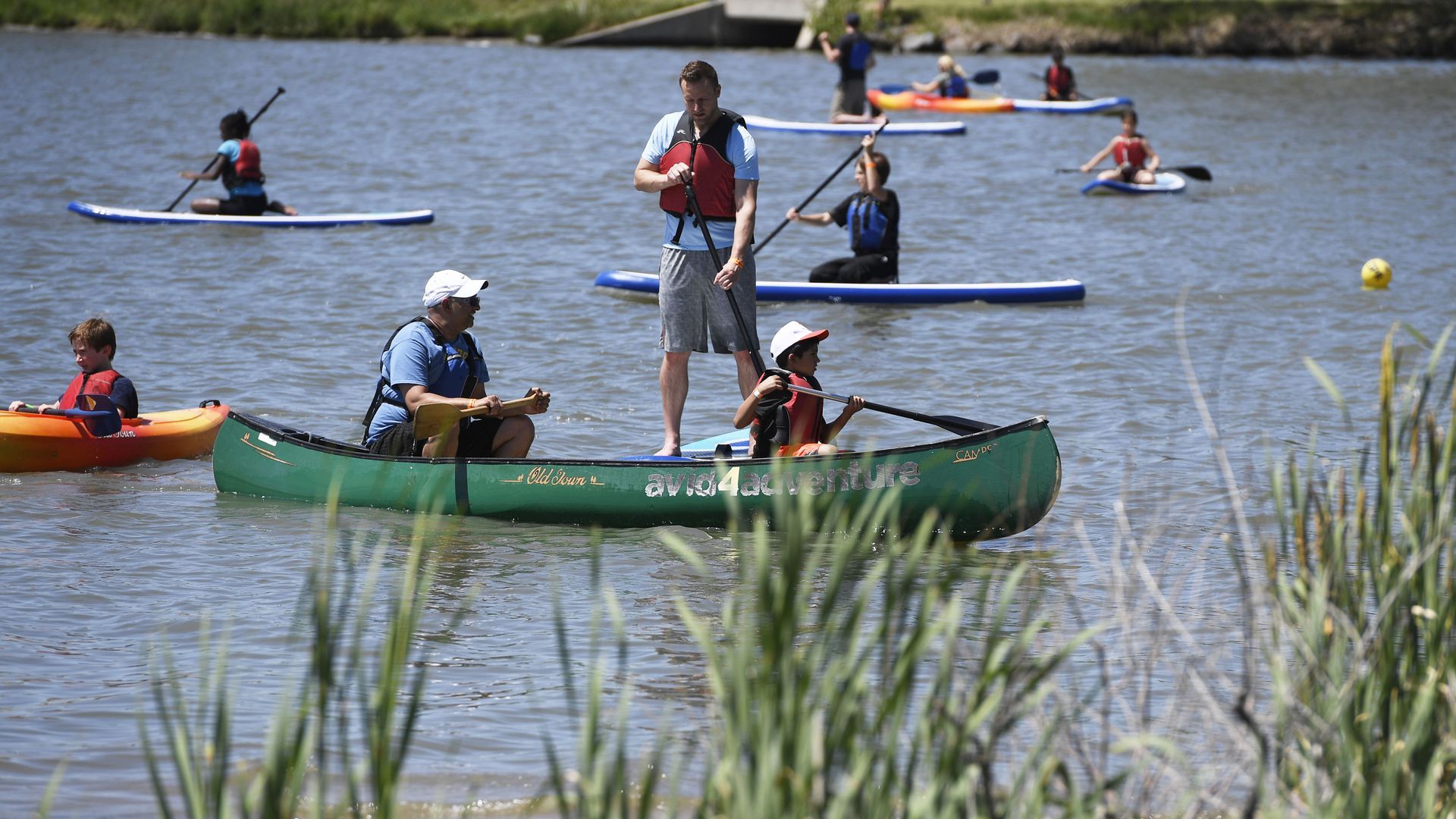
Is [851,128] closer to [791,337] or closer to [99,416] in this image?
[99,416]

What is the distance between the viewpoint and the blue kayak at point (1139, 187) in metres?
19.2

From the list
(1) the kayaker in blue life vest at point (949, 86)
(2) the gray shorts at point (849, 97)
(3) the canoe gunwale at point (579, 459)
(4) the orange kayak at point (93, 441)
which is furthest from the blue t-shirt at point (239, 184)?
(1) the kayaker in blue life vest at point (949, 86)

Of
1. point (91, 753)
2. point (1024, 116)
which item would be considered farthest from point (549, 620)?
point (1024, 116)

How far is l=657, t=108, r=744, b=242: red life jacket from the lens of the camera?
25.3 ft

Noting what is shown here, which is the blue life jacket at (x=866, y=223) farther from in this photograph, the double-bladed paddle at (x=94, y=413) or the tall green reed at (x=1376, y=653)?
the tall green reed at (x=1376, y=653)

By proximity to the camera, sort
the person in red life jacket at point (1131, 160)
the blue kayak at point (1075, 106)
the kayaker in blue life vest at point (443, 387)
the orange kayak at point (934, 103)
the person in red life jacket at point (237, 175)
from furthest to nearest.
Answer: the blue kayak at point (1075, 106), the orange kayak at point (934, 103), the person in red life jacket at point (1131, 160), the person in red life jacket at point (237, 175), the kayaker in blue life vest at point (443, 387)

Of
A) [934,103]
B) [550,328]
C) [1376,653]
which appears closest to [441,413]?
[1376,653]

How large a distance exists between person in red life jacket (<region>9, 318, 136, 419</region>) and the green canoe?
0.82 metres

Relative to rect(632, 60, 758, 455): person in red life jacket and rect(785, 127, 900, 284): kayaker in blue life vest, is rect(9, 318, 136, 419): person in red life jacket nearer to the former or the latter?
rect(632, 60, 758, 455): person in red life jacket

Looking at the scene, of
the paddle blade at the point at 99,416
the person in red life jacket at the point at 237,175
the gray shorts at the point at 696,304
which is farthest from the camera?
the person in red life jacket at the point at 237,175

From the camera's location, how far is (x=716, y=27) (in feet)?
143

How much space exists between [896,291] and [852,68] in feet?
42.3

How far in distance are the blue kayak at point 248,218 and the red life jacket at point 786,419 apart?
9.78m

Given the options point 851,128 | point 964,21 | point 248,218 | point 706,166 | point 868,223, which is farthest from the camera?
point 964,21
